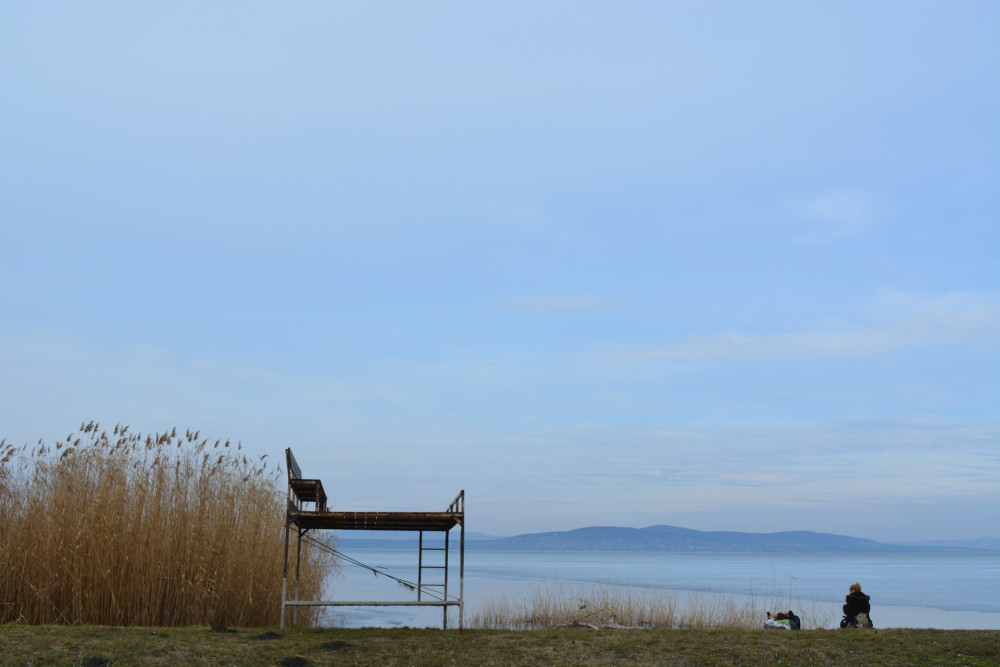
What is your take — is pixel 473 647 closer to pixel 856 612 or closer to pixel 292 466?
pixel 292 466

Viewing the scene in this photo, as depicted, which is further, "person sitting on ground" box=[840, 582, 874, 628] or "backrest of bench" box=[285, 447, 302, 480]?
"person sitting on ground" box=[840, 582, 874, 628]

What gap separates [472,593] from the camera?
3534 centimetres

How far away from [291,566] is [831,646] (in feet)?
32.2

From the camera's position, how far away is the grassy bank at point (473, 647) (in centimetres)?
1005

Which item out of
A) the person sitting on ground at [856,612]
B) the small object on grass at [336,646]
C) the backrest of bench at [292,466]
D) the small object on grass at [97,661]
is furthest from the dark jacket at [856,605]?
the small object on grass at [97,661]

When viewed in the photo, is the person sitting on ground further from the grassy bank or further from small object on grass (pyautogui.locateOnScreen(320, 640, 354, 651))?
small object on grass (pyautogui.locateOnScreen(320, 640, 354, 651))

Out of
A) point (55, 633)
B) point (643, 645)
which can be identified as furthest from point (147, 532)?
point (643, 645)

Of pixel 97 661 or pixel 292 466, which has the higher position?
pixel 292 466

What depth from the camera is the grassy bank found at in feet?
33.0

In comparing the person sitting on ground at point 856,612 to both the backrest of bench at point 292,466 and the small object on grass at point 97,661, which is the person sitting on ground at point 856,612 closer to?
the backrest of bench at point 292,466

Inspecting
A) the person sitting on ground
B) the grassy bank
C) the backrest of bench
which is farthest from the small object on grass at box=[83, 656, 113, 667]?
the person sitting on ground

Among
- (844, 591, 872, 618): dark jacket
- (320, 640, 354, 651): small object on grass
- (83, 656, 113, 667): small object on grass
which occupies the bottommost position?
(83, 656, 113, 667): small object on grass

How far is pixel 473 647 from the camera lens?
11.0 meters

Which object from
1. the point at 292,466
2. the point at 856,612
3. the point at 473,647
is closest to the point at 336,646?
the point at 473,647
